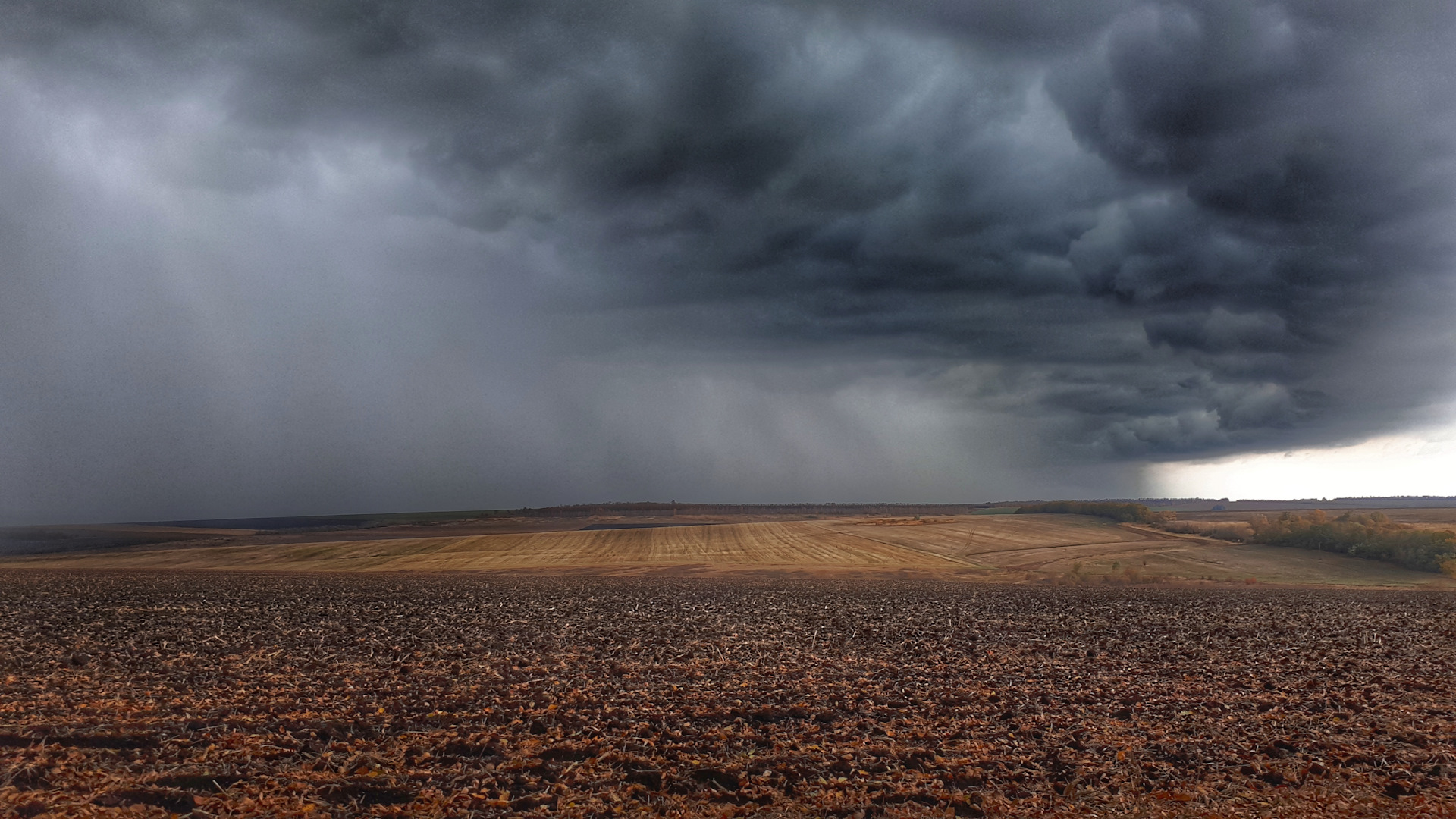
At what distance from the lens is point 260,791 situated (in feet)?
32.7

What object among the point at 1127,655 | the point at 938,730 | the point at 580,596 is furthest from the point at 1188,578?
the point at 938,730

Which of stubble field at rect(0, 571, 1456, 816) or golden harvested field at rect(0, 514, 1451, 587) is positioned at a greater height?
stubble field at rect(0, 571, 1456, 816)

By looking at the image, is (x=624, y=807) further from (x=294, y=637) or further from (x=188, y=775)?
(x=294, y=637)

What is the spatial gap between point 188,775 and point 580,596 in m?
26.7

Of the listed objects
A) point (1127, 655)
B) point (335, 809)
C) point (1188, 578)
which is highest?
point (335, 809)

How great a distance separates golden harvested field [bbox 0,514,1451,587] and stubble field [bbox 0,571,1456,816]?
31751mm

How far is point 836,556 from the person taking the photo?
69.3 m

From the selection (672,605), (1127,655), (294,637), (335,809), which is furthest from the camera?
(672,605)

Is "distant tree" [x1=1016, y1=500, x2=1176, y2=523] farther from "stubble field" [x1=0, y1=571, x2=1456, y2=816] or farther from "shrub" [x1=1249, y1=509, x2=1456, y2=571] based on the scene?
"stubble field" [x1=0, y1=571, x2=1456, y2=816]

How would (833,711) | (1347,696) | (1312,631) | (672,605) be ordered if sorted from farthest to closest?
(672,605), (1312,631), (1347,696), (833,711)

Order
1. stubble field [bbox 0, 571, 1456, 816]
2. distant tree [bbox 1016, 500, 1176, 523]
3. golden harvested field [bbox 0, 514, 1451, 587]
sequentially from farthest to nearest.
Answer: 1. distant tree [bbox 1016, 500, 1176, 523]
2. golden harvested field [bbox 0, 514, 1451, 587]
3. stubble field [bbox 0, 571, 1456, 816]

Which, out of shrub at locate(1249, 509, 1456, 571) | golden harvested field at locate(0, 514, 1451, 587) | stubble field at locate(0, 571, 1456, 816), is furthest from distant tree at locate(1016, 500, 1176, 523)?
stubble field at locate(0, 571, 1456, 816)

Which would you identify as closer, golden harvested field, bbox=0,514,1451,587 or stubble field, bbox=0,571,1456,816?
stubble field, bbox=0,571,1456,816

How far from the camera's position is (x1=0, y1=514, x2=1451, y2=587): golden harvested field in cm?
5819
